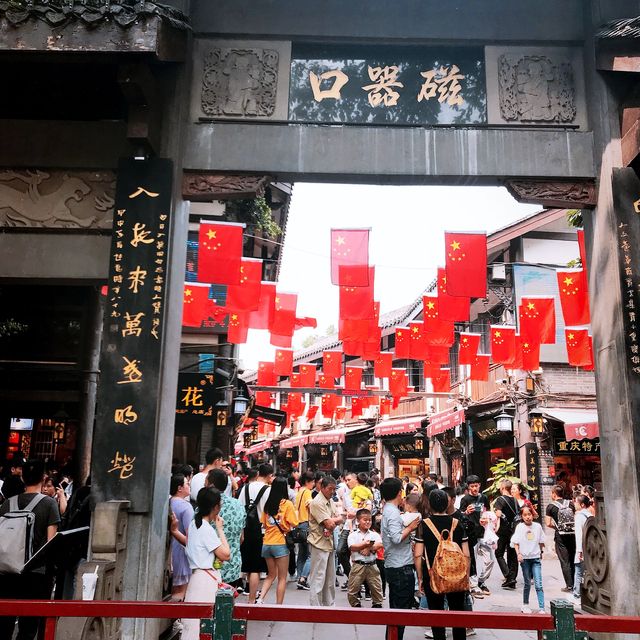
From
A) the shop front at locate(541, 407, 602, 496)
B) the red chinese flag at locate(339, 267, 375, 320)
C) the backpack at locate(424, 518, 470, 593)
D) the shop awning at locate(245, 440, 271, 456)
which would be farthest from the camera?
the shop awning at locate(245, 440, 271, 456)

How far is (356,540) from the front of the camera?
319 inches

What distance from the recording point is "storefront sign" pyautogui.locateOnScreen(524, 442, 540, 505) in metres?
19.1

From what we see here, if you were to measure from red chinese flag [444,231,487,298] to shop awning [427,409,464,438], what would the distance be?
1252cm

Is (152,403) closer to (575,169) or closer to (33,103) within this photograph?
(33,103)

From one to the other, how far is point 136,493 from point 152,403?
916 mm

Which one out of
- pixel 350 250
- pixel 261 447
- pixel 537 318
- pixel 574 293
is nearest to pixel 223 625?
pixel 350 250

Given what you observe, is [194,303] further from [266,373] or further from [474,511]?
[266,373]

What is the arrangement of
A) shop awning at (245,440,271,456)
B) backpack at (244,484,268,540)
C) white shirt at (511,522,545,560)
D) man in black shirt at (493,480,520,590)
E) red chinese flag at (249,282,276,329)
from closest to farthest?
backpack at (244,484,268,540)
white shirt at (511,522,545,560)
man in black shirt at (493,480,520,590)
red chinese flag at (249,282,276,329)
shop awning at (245,440,271,456)

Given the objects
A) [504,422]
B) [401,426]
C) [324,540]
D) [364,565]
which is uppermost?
[401,426]

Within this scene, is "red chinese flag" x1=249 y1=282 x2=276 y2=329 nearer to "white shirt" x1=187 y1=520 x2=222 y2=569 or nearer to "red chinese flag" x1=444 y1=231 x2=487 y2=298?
"red chinese flag" x1=444 y1=231 x2=487 y2=298

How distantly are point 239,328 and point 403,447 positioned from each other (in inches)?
780

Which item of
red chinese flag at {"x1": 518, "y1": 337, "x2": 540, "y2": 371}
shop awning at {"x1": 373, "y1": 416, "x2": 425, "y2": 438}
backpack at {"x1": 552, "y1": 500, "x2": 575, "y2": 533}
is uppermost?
red chinese flag at {"x1": 518, "y1": 337, "x2": 540, "y2": 371}

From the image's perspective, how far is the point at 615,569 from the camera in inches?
253

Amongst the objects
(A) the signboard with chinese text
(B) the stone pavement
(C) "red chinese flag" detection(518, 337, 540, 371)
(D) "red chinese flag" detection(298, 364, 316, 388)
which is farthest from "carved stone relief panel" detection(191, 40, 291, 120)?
(D) "red chinese flag" detection(298, 364, 316, 388)
